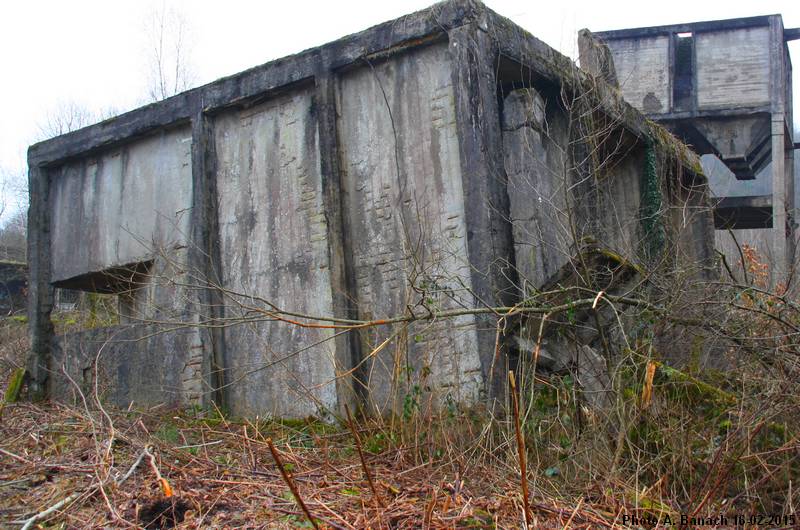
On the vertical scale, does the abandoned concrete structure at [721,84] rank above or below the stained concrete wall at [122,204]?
above

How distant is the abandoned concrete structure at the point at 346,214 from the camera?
22.6 feet

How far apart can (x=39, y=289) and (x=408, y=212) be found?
17.6ft

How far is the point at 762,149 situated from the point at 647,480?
11.1 meters

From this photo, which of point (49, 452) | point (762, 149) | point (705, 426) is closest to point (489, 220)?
point (705, 426)

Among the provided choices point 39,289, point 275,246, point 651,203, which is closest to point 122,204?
point 39,289

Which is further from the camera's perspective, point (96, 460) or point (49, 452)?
point (49, 452)

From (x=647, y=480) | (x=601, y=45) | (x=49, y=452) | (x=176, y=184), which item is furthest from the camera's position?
(x=601, y=45)

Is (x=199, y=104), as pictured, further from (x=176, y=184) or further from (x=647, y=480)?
(x=647, y=480)

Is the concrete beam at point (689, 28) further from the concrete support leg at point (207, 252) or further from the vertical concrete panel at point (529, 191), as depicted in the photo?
the concrete support leg at point (207, 252)

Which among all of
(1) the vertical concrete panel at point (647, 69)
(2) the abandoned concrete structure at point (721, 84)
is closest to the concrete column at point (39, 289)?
(2) the abandoned concrete structure at point (721, 84)

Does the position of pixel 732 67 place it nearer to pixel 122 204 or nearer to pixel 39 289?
pixel 122 204

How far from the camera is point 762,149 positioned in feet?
47.3

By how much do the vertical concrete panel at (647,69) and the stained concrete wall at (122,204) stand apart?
25.7 feet

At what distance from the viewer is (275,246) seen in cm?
822
